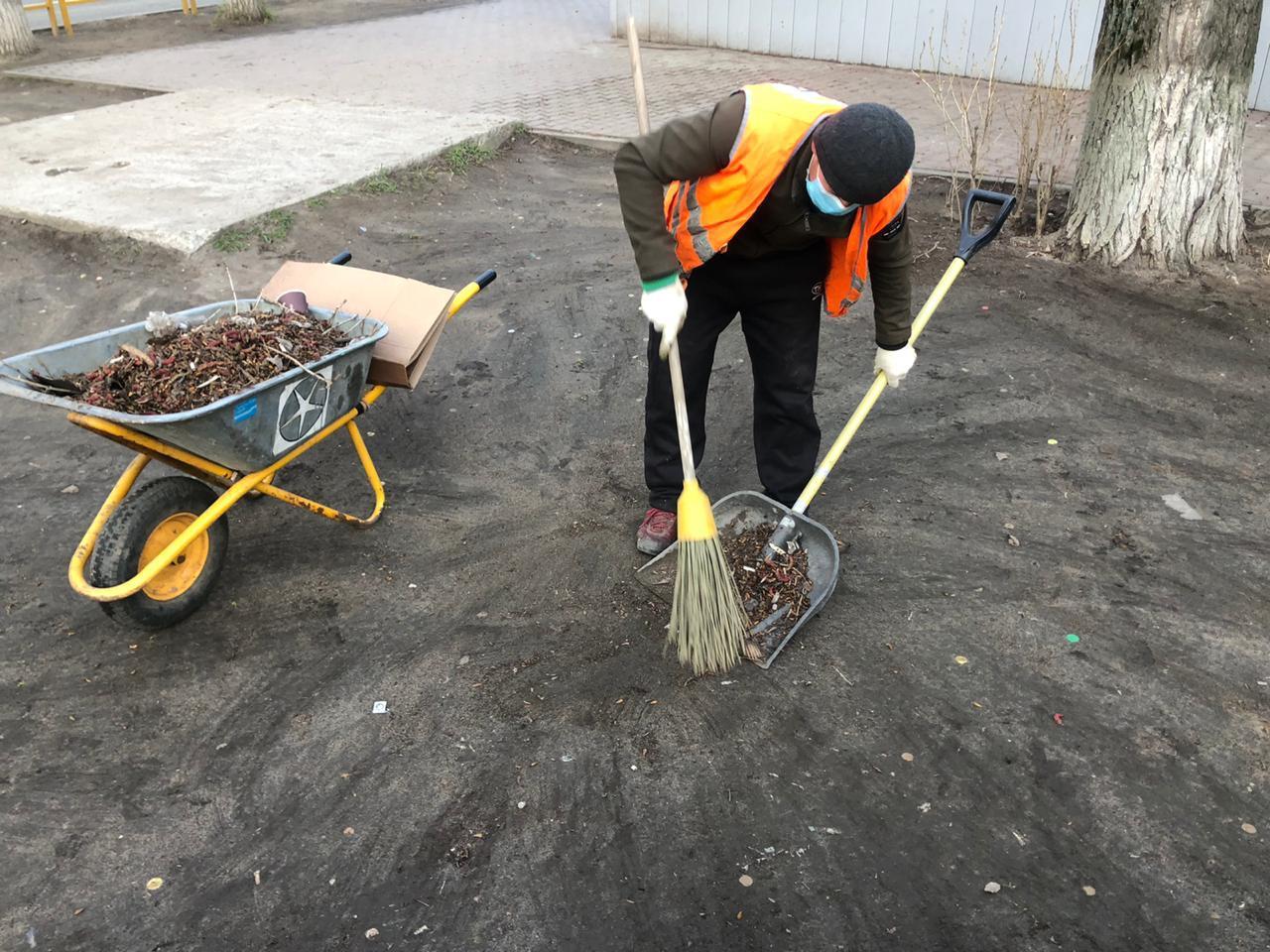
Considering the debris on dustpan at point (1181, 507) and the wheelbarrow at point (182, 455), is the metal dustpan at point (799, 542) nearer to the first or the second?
the wheelbarrow at point (182, 455)

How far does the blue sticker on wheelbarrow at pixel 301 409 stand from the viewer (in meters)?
2.94

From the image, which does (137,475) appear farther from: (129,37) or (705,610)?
(129,37)

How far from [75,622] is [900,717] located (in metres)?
2.53

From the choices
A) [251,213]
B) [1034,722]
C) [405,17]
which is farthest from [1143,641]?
[405,17]

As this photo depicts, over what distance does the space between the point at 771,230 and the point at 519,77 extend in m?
7.84

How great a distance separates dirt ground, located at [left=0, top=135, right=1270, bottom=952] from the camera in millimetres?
2314

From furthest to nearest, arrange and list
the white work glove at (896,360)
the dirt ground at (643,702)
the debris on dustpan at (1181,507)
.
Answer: the debris on dustpan at (1181,507), the white work glove at (896,360), the dirt ground at (643,702)

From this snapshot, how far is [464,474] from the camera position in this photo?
157 inches

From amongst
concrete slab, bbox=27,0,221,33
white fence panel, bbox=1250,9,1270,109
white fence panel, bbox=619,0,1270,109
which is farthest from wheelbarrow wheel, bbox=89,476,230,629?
concrete slab, bbox=27,0,221,33

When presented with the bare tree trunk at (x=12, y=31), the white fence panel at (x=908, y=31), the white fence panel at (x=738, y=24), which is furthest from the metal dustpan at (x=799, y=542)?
the bare tree trunk at (x=12, y=31)

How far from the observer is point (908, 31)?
9672 millimetres

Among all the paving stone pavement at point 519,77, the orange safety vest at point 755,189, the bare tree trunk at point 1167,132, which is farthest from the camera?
the paving stone pavement at point 519,77

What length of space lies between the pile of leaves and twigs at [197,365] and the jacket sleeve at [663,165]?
3.60ft

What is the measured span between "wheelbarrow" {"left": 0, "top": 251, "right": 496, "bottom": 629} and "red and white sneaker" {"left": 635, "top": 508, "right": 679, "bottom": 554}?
3.49ft
